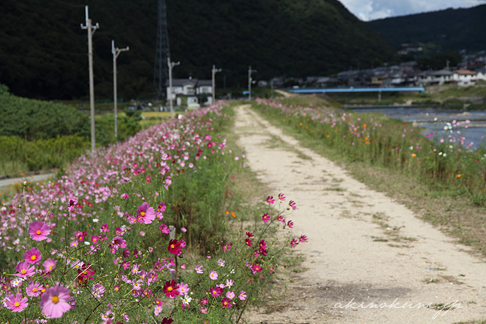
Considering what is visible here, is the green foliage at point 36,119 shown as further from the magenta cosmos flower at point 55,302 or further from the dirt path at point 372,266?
the magenta cosmos flower at point 55,302

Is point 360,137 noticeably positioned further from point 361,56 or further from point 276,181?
point 361,56

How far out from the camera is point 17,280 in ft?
7.99

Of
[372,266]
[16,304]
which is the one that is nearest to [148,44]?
[372,266]

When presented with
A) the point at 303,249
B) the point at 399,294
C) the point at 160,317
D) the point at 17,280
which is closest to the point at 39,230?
the point at 17,280

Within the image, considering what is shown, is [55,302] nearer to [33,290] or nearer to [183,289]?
[33,290]

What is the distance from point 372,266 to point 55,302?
389 centimetres

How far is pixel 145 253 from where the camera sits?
327cm

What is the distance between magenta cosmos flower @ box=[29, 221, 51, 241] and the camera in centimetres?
216

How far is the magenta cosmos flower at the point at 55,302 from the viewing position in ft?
5.44

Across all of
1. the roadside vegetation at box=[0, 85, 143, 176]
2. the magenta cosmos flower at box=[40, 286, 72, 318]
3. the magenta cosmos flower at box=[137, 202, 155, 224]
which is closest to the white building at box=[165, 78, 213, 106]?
the roadside vegetation at box=[0, 85, 143, 176]

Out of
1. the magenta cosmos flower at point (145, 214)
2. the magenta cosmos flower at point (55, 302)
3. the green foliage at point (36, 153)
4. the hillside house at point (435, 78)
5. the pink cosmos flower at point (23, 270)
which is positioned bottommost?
the green foliage at point (36, 153)

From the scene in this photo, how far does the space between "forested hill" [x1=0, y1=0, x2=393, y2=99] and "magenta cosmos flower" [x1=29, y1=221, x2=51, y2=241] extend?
7419 centimetres

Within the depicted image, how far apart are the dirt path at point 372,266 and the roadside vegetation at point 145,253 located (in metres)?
0.44

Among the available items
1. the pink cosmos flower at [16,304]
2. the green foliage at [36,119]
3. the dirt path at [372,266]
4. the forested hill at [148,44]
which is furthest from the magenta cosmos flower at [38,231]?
the forested hill at [148,44]
